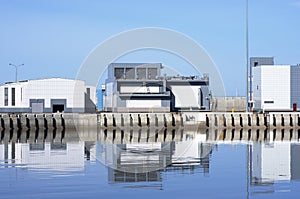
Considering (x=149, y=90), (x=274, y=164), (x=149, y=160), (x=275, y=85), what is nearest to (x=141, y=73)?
(x=149, y=90)

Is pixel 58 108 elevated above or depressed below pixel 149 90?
below

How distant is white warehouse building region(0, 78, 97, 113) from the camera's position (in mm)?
68188

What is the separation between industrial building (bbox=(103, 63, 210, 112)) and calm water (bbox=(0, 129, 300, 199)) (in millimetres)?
38083

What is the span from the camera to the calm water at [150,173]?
16.4 metres

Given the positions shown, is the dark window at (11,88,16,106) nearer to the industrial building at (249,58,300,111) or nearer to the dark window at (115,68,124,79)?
the dark window at (115,68,124,79)

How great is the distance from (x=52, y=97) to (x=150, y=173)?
163 feet

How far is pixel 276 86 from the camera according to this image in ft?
242

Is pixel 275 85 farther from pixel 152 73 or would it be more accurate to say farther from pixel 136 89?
pixel 136 89

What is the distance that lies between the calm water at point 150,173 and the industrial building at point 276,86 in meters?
42.0

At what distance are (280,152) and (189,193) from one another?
15.5 m

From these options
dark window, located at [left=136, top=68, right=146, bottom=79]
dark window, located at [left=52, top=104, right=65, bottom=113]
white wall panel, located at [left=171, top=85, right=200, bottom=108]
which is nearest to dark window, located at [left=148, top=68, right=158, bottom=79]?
dark window, located at [left=136, top=68, right=146, bottom=79]

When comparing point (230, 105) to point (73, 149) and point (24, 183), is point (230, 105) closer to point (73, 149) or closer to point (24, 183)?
point (73, 149)

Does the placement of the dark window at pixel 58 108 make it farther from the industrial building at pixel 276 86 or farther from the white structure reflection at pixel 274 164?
the white structure reflection at pixel 274 164

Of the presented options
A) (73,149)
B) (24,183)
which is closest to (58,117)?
(73,149)
